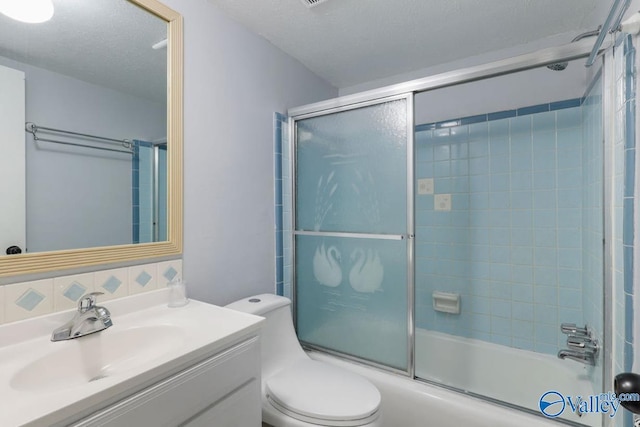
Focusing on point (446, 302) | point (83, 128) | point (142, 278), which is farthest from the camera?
point (446, 302)

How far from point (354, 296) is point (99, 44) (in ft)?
5.47

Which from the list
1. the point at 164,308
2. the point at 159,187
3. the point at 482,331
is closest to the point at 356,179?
the point at 159,187

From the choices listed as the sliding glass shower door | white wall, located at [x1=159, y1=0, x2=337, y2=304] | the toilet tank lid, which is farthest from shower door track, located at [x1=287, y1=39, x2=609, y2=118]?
the toilet tank lid

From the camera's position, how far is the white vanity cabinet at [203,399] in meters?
0.68

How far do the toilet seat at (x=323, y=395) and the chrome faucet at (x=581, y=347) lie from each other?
2.98 ft

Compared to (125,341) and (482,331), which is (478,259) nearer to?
(482,331)

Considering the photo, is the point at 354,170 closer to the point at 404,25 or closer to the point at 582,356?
the point at 404,25

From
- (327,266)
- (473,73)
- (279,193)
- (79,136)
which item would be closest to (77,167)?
(79,136)

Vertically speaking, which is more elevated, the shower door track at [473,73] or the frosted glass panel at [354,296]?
the shower door track at [473,73]

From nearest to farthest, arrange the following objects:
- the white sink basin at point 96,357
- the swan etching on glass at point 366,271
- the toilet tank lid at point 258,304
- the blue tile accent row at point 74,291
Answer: the white sink basin at point 96,357 → the blue tile accent row at point 74,291 → the toilet tank lid at point 258,304 → the swan etching on glass at point 366,271

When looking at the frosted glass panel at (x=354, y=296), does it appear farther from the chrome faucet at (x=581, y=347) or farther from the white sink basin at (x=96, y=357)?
the white sink basin at (x=96, y=357)

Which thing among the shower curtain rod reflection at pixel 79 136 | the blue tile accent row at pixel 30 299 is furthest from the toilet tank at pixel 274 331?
the shower curtain rod reflection at pixel 79 136

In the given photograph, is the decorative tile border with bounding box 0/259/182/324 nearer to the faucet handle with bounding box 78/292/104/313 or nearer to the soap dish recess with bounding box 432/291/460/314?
the faucet handle with bounding box 78/292/104/313

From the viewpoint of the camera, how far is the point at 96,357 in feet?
3.02
